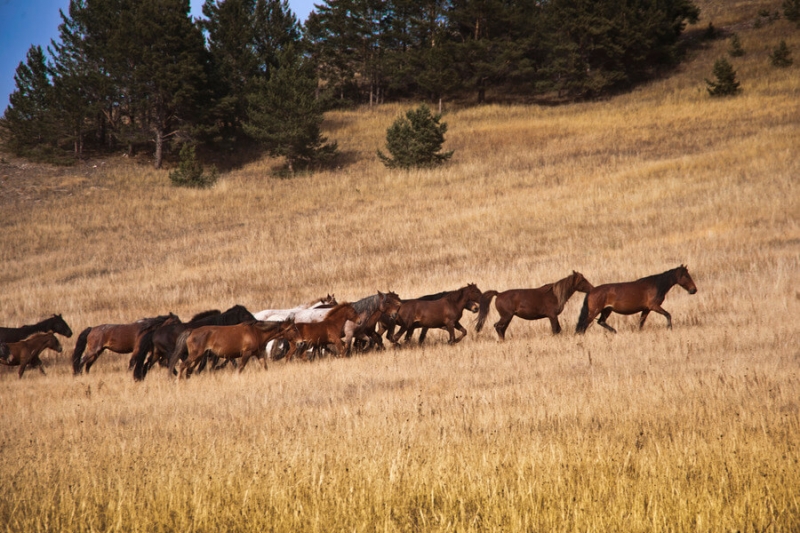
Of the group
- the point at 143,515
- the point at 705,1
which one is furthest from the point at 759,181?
the point at 705,1

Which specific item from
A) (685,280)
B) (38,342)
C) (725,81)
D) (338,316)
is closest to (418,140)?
(725,81)

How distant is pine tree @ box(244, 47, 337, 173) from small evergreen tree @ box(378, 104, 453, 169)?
254 inches

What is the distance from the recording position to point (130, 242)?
1143 inches

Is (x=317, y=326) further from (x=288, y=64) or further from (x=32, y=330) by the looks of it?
(x=288, y=64)

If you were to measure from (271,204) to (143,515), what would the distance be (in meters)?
30.6

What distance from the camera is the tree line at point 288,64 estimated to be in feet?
149

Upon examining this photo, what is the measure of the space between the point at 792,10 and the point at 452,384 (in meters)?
61.2

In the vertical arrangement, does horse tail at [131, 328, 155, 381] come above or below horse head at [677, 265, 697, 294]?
below

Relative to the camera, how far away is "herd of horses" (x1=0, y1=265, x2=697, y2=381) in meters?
11.7

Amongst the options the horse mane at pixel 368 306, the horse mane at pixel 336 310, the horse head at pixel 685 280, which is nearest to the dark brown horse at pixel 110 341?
the horse mane at pixel 336 310

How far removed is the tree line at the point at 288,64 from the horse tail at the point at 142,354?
31191 mm

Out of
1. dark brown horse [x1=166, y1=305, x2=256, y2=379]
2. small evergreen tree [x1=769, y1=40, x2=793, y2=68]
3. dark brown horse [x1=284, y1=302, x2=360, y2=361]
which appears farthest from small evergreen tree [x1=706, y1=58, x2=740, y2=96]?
dark brown horse [x1=166, y1=305, x2=256, y2=379]

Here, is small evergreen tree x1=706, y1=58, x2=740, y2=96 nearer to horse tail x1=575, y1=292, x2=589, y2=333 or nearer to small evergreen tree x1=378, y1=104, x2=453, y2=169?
small evergreen tree x1=378, y1=104, x2=453, y2=169

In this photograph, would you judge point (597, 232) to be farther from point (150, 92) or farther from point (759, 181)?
point (150, 92)
